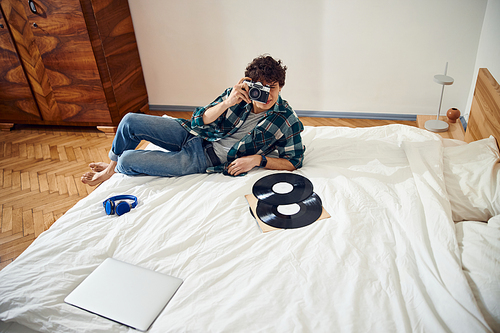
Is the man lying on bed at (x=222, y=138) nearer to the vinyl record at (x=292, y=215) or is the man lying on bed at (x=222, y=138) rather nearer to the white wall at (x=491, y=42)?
the vinyl record at (x=292, y=215)

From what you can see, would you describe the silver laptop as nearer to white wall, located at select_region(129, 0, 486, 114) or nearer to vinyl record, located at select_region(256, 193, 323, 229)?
vinyl record, located at select_region(256, 193, 323, 229)

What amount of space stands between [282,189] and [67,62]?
2.01 m

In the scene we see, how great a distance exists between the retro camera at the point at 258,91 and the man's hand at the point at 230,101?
3 cm

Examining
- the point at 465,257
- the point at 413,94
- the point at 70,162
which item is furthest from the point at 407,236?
the point at 70,162

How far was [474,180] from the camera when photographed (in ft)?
3.88

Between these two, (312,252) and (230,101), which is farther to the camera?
(230,101)

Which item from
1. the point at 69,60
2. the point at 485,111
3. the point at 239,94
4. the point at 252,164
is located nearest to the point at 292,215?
the point at 252,164

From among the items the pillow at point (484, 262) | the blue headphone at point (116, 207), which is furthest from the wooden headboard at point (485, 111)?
the blue headphone at point (116, 207)

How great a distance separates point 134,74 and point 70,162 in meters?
0.95

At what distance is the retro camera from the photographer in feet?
4.40

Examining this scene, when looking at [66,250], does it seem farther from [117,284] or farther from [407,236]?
[407,236]

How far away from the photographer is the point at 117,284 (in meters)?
0.95

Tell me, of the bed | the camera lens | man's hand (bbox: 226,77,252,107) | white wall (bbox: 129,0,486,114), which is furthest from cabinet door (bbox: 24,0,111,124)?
the camera lens

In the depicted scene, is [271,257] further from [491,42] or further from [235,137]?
[491,42]
